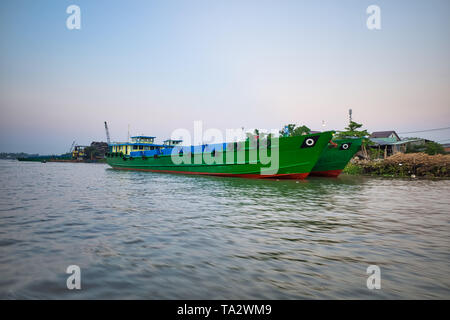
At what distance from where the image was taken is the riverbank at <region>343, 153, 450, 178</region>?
24016 millimetres

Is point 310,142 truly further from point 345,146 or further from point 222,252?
point 222,252

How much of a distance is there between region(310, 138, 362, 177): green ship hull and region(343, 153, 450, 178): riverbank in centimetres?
541

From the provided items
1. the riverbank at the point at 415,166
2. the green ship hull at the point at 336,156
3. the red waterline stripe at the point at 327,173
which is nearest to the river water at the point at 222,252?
the green ship hull at the point at 336,156

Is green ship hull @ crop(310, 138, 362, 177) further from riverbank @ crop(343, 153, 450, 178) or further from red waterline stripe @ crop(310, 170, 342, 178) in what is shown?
riverbank @ crop(343, 153, 450, 178)

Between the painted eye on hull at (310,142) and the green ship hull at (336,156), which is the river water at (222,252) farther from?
the green ship hull at (336,156)

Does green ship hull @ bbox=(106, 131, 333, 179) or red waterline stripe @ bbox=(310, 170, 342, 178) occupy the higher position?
green ship hull @ bbox=(106, 131, 333, 179)

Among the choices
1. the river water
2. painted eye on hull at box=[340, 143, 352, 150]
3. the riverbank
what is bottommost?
the river water

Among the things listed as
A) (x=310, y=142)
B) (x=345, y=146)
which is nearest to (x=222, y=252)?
(x=310, y=142)

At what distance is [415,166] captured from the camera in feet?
82.0

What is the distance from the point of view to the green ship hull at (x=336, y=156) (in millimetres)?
23461

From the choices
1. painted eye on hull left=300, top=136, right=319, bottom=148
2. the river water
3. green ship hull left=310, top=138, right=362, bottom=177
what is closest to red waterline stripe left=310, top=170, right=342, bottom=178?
green ship hull left=310, top=138, right=362, bottom=177

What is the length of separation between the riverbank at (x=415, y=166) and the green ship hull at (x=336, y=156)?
541 centimetres

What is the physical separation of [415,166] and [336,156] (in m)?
8.46
